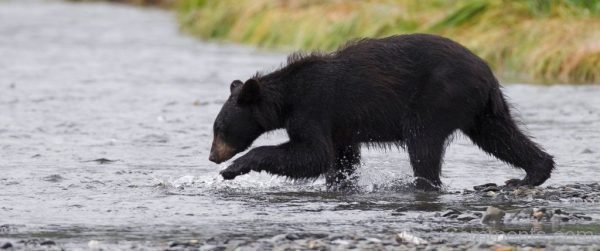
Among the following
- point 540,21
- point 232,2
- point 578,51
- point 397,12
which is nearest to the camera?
point 578,51

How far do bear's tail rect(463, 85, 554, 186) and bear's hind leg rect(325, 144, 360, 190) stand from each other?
2.73 feet

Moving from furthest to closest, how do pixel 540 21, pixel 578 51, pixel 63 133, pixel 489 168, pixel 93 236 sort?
pixel 540 21 → pixel 578 51 → pixel 63 133 → pixel 489 168 → pixel 93 236

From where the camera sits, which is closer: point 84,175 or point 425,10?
point 84,175

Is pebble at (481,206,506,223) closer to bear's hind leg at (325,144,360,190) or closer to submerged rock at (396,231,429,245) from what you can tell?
submerged rock at (396,231,429,245)

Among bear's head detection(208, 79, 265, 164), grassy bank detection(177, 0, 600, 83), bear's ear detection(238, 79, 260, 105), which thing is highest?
grassy bank detection(177, 0, 600, 83)

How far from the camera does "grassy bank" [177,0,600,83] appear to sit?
53.4ft

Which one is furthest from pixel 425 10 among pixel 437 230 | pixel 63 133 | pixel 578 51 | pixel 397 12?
pixel 437 230

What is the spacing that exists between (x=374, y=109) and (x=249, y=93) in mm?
863

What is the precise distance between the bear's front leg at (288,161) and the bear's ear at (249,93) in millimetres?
343

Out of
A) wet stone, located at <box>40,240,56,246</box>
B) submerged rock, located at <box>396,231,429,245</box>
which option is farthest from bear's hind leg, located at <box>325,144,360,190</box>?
wet stone, located at <box>40,240,56,246</box>

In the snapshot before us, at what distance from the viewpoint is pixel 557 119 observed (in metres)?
13.1

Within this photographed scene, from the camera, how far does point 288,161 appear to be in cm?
862

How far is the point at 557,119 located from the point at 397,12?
6737mm

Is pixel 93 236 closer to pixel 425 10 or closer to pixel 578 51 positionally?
pixel 578 51
